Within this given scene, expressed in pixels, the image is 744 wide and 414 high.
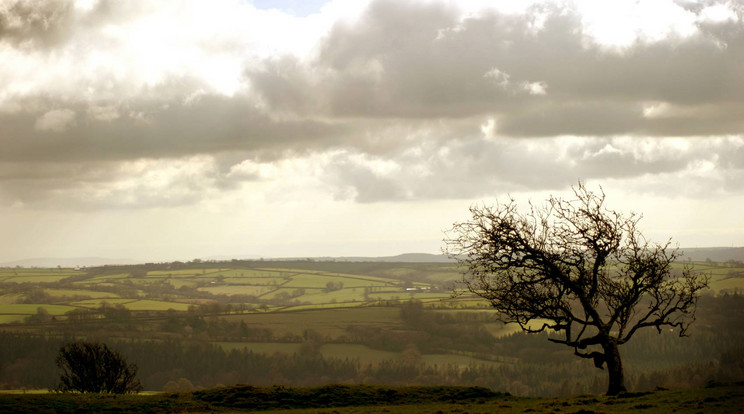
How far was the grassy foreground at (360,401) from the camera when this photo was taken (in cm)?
3291

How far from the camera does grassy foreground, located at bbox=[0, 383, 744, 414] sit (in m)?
32.9

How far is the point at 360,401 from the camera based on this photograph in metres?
43.1

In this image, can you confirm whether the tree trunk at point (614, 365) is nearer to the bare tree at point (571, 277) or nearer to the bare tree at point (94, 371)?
the bare tree at point (571, 277)

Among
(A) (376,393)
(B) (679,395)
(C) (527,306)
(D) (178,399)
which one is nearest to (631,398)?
(B) (679,395)

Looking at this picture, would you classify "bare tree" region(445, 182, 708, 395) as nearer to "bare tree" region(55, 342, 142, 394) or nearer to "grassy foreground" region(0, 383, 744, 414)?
"grassy foreground" region(0, 383, 744, 414)

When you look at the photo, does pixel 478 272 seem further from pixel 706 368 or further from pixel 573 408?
pixel 706 368

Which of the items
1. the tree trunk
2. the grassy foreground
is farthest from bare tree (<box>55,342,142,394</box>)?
Answer: the tree trunk

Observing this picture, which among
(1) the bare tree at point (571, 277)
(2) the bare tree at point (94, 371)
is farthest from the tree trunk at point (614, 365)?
(2) the bare tree at point (94, 371)

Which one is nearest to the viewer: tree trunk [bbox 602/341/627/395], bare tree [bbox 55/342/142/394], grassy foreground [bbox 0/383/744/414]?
grassy foreground [bbox 0/383/744/414]

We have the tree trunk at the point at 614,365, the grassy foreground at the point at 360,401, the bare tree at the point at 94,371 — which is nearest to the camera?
the grassy foreground at the point at 360,401

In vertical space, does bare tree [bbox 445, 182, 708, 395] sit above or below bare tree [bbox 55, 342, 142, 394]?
above

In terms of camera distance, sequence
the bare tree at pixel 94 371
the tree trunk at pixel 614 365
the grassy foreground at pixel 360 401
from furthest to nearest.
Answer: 1. the bare tree at pixel 94 371
2. the tree trunk at pixel 614 365
3. the grassy foreground at pixel 360 401

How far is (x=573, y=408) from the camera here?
107 feet

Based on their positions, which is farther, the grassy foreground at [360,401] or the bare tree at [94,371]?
the bare tree at [94,371]
